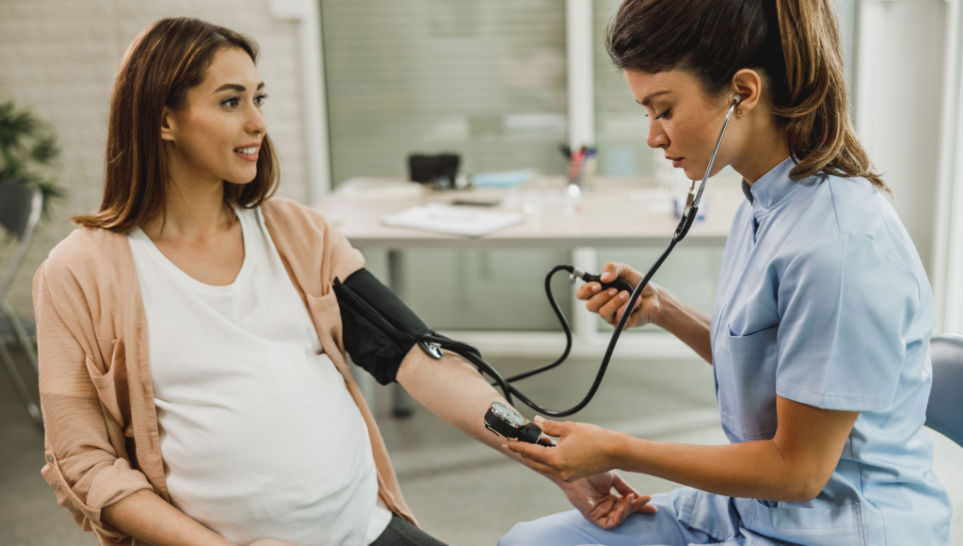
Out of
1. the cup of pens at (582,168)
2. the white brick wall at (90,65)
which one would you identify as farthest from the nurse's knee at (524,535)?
the white brick wall at (90,65)

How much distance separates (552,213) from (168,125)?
143cm

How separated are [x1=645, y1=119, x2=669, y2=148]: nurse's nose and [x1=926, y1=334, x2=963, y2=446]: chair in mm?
532

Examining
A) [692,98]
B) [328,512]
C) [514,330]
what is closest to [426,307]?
[514,330]

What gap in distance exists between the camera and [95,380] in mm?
1165

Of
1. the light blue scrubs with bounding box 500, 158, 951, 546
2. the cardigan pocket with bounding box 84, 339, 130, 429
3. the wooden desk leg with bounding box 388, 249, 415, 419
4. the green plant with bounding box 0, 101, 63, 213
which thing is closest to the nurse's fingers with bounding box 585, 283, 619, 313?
the light blue scrubs with bounding box 500, 158, 951, 546

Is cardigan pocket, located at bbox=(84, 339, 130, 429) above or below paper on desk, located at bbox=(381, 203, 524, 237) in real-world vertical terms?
below

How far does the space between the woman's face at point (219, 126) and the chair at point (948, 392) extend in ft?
3.49

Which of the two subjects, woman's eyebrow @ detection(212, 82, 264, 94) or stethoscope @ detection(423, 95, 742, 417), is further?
woman's eyebrow @ detection(212, 82, 264, 94)

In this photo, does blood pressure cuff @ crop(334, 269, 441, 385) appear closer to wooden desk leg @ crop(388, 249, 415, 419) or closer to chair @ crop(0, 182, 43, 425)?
wooden desk leg @ crop(388, 249, 415, 419)

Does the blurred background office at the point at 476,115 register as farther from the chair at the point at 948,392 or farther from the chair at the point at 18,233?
the chair at the point at 948,392

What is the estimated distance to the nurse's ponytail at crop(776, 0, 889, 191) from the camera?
941 mm

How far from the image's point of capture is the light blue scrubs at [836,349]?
901mm

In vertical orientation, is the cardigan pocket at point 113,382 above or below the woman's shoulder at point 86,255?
below

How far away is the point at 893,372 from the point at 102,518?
1.01 meters
